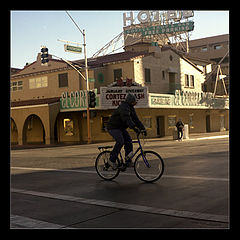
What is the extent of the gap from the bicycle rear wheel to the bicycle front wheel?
2.55 feet

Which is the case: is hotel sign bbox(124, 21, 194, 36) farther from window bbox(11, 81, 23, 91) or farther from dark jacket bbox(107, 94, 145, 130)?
dark jacket bbox(107, 94, 145, 130)

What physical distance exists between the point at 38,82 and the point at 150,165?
36578 mm

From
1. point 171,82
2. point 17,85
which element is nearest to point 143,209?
point 171,82

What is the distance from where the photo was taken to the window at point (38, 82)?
42969 mm

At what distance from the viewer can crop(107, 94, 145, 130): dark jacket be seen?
29.5 ft

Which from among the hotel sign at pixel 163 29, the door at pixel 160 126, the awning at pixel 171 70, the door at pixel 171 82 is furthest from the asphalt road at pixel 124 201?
the hotel sign at pixel 163 29

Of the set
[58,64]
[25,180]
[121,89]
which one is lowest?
[25,180]

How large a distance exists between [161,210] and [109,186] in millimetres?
2882

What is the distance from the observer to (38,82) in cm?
4381

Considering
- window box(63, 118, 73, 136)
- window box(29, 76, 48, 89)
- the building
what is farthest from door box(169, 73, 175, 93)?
window box(29, 76, 48, 89)

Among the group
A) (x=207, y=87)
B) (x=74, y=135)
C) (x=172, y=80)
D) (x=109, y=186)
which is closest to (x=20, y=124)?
(x=74, y=135)

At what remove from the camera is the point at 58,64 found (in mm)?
42188

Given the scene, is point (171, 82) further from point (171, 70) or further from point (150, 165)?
point (150, 165)
